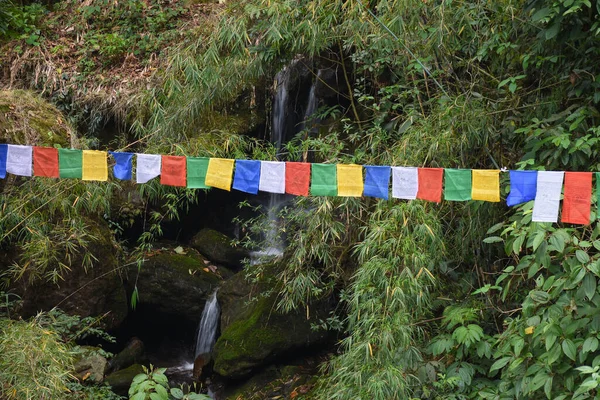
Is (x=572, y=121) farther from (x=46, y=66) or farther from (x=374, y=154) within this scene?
(x=46, y=66)

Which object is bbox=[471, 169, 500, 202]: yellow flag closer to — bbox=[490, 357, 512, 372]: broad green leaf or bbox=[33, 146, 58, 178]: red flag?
bbox=[490, 357, 512, 372]: broad green leaf

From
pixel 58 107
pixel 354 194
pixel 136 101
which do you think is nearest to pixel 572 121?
pixel 354 194

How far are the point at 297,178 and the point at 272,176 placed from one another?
6.6 inches

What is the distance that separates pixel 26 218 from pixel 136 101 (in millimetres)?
2286

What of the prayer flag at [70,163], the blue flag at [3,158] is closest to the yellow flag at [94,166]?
the prayer flag at [70,163]

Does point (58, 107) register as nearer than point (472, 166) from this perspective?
No

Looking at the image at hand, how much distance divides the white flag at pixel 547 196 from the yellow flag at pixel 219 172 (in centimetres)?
191

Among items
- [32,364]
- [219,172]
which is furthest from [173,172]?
[32,364]

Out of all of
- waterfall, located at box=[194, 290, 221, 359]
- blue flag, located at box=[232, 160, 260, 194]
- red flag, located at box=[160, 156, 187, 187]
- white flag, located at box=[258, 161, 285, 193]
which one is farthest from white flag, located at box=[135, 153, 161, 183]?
waterfall, located at box=[194, 290, 221, 359]

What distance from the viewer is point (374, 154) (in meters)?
5.48

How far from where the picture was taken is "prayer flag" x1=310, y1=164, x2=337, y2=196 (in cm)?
446

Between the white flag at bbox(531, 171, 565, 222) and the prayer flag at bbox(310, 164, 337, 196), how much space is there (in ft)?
4.06

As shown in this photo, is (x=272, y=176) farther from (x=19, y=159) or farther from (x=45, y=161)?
(x=19, y=159)

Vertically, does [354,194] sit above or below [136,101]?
below
